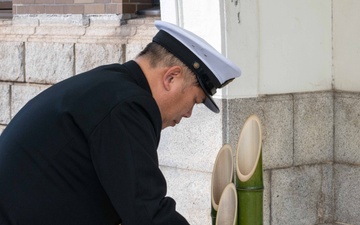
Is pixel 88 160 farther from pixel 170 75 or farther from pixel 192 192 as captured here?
pixel 192 192

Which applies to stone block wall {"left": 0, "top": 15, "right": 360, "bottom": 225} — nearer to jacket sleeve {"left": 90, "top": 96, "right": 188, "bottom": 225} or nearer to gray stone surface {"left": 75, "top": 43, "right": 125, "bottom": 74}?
gray stone surface {"left": 75, "top": 43, "right": 125, "bottom": 74}

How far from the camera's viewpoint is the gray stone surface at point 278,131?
18.6 ft

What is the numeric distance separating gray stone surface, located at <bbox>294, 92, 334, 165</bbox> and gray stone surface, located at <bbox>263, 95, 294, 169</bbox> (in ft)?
0.19

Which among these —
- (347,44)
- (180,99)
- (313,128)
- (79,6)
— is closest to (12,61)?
(79,6)

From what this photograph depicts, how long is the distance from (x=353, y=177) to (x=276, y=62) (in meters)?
0.94

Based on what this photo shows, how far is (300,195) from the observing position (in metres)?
5.91

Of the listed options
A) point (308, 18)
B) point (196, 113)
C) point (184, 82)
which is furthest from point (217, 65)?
point (308, 18)

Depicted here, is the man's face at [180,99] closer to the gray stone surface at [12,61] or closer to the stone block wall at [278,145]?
the stone block wall at [278,145]

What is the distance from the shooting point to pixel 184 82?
108 inches

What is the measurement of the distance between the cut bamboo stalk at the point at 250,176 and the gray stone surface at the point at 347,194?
9.53 feet

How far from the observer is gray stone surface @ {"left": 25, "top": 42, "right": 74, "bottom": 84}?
6645 millimetres

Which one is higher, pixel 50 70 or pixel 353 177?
Answer: pixel 50 70

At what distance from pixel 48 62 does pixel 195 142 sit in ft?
5.84

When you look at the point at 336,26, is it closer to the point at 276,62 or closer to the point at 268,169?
the point at 276,62
